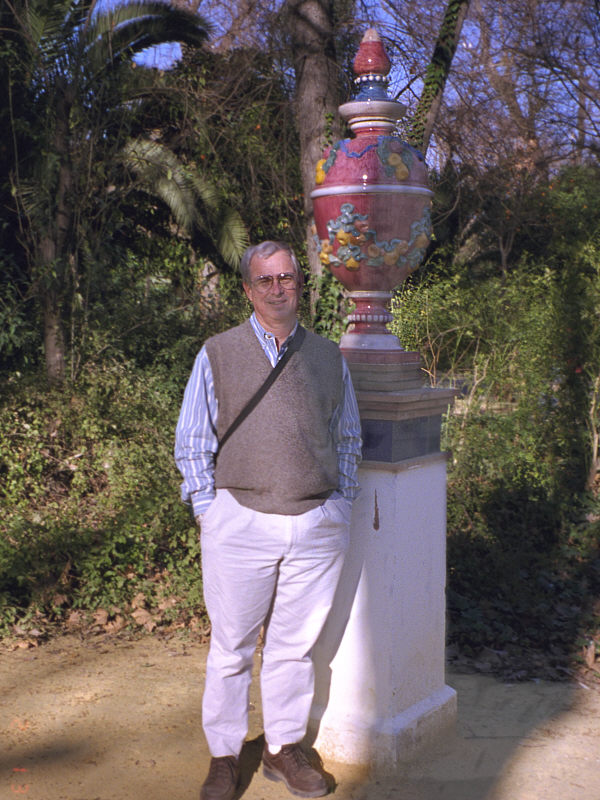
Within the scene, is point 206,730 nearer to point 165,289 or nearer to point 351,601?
point 351,601

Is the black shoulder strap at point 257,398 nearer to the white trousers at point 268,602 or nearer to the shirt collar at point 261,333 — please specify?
the shirt collar at point 261,333

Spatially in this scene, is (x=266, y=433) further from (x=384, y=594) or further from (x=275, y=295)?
(x=384, y=594)

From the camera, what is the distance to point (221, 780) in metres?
3.11

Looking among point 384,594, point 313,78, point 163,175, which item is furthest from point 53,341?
point 384,594

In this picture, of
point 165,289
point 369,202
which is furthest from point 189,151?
point 369,202

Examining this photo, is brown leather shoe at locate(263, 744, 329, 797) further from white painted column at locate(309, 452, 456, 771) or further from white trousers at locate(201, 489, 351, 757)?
white painted column at locate(309, 452, 456, 771)

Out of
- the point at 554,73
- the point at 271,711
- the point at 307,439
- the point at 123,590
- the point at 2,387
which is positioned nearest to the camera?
the point at 307,439

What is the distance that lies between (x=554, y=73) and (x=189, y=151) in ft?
22.2

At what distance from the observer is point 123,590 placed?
5406 mm

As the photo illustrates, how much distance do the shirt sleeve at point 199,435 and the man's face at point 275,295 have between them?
247 mm

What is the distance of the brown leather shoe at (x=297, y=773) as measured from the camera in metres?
3.18

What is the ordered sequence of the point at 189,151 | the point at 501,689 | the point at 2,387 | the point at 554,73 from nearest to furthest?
the point at 501,689, the point at 2,387, the point at 189,151, the point at 554,73

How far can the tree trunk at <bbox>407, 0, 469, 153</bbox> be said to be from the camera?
9.43 m

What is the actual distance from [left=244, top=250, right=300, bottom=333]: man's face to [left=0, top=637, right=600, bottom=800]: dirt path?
1706 mm
